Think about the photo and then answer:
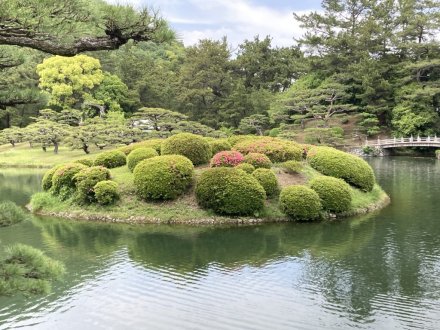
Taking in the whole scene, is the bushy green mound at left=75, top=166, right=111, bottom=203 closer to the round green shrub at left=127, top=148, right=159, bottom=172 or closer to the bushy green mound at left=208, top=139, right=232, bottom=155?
the round green shrub at left=127, top=148, right=159, bottom=172

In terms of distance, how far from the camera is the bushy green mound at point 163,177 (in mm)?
16234

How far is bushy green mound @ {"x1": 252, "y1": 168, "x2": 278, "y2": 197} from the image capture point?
Result: 54.2 ft

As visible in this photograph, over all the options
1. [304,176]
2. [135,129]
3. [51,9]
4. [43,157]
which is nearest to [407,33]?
[135,129]

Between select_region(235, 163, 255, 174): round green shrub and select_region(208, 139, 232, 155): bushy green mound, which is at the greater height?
select_region(208, 139, 232, 155): bushy green mound

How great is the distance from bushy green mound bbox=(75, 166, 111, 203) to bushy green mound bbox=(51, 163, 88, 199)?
0.55 meters

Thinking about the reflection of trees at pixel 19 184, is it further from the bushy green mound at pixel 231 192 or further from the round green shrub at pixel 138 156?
the bushy green mound at pixel 231 192

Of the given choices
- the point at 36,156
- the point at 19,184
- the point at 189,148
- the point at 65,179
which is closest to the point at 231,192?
the point at 189,148

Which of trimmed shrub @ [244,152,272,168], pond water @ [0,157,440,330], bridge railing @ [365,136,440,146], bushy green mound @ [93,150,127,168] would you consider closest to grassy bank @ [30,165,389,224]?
pond water @ [0,157,440,330]

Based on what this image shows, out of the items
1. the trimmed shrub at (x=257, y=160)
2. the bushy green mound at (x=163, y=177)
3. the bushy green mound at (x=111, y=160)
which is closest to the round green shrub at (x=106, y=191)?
the bushy green mound at (x=163, y=177)

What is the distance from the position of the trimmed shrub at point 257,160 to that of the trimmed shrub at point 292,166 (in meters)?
A: 0.79

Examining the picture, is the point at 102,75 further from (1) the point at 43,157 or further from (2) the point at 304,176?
(2) the point at 304,176

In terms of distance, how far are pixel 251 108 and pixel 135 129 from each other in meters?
14.9

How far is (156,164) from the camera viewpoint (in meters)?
16.5

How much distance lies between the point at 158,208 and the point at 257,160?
4.24 m
